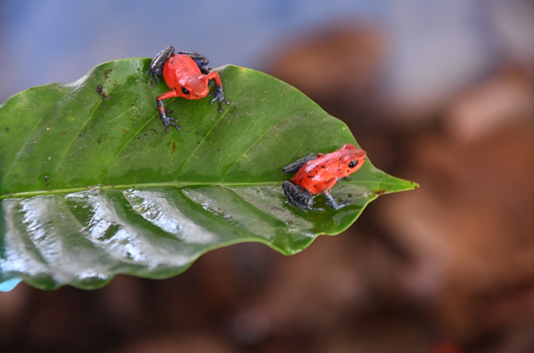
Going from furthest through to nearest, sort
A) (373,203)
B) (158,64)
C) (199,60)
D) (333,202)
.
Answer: (373,203) < (199,60) < (158,64) < (333,202)

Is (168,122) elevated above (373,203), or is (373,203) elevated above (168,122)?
(168,122)

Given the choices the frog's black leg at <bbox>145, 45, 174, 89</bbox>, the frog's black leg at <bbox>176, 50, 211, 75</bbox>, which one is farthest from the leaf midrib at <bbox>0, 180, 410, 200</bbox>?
the frog's black leg at <bbox>176, 50, 211, 75</bbox>

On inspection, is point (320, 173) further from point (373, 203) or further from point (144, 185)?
point (373, 203)

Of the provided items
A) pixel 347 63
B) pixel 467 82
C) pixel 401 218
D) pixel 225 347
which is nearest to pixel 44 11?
pixel 347 63

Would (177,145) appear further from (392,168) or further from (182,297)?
(392,168)

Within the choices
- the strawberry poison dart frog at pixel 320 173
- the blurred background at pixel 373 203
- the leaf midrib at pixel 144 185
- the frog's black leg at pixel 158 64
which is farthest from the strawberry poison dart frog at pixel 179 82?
the blurred background at pixel 373 203

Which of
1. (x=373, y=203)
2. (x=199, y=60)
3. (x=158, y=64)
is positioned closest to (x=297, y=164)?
(x=158, y=64)

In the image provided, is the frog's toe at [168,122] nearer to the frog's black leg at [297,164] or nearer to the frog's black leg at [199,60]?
the frog's black leg at [297,164]
